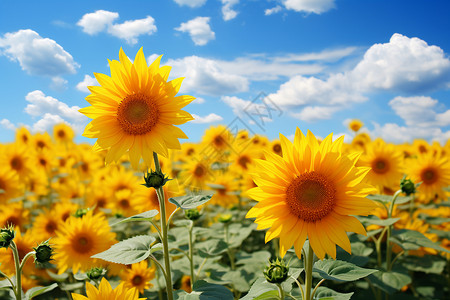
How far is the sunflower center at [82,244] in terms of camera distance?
141 inches

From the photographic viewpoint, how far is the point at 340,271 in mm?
2068

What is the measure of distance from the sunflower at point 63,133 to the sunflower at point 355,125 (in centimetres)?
842

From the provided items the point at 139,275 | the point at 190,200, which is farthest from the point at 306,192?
the point at 139,275

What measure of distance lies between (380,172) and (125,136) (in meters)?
3.94

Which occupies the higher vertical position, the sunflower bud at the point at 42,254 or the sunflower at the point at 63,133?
the sunflower at the point at 63,133

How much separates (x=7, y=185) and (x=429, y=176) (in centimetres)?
615

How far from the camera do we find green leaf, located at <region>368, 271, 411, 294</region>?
10.2ft

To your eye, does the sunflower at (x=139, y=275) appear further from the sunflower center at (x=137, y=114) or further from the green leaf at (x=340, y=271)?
the green leaf at (x=340, y=271)

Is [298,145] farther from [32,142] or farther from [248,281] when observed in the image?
[32,142]

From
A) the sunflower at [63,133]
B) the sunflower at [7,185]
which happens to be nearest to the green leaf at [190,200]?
the sunflower at [7,185]

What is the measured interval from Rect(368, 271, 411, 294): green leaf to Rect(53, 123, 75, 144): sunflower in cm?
856

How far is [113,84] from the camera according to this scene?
2.26m

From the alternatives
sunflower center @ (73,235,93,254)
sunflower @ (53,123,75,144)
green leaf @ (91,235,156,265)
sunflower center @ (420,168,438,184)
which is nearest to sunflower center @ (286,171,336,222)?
green leaf @ (91,235,156,265)

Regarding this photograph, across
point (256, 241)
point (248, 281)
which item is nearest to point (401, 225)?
point (256, 241)
